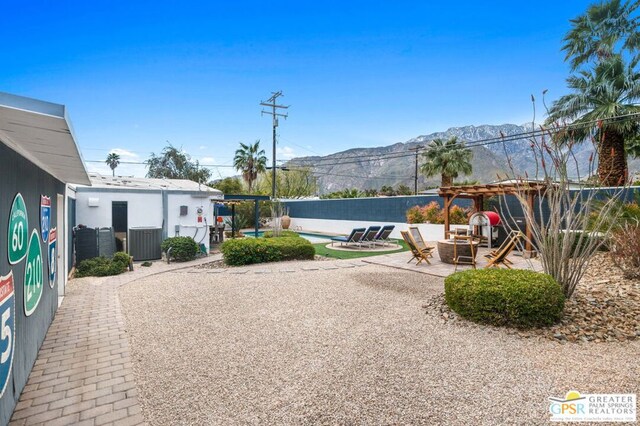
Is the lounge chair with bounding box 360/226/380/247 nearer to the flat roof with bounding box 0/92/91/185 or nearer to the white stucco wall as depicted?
the white stucco wall

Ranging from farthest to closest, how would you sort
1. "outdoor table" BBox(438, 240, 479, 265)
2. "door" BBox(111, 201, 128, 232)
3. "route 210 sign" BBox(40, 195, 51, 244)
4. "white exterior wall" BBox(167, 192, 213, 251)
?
"white exterior wall" BBox(167, 192, 213, 251) → "door" BBox(111, 201, 128, 232) → "outdoor table" BBox(438, 240, 479, 265) → "route 210 sign" BBox(40, 195, 51, 244)

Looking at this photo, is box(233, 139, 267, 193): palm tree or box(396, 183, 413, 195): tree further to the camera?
box(233, 139, 267, 193): palm tree

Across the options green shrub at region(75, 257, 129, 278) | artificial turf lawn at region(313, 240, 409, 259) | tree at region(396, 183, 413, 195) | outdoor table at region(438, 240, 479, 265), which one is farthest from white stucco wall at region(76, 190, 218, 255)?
tree at region(396, 183, 413, 195)

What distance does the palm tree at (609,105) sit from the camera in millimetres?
12562

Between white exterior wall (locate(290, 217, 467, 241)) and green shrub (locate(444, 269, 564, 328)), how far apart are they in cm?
1067

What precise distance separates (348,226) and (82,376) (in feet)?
61.6

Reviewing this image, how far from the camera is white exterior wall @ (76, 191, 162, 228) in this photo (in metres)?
10.2

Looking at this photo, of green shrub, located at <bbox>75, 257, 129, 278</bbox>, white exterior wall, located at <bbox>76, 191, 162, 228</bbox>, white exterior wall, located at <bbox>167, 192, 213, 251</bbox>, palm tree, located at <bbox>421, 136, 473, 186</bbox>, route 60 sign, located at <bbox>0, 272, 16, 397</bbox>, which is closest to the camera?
route 60 sign, located at <bbox>0, 272, 16, 397</bbox>

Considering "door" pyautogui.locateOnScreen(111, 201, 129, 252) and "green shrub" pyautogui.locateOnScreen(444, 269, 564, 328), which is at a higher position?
"door" pyautogui.locateOnScreen(111, 201, 129, 252)

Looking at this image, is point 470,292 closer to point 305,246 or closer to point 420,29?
point 305,246

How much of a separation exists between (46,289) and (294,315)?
3379 mm

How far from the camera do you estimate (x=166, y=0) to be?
9.48m

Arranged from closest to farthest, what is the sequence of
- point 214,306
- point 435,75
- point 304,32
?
point 214,306
point 304,32
point 435,75

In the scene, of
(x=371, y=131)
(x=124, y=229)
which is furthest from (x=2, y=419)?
(x=371, y=131)
